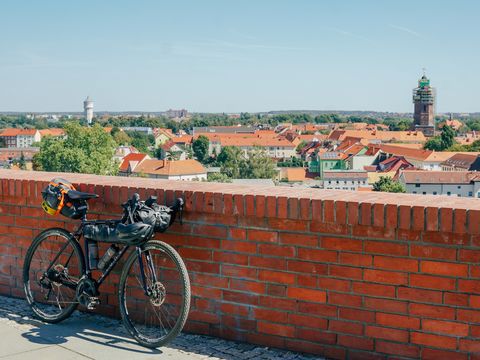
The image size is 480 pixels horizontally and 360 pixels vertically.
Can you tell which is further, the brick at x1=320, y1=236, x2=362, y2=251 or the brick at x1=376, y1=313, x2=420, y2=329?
the brick at x1=320, y1=236, x2=362, y2=251

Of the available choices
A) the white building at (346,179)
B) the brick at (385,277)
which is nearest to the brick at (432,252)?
the brick at (385,277)

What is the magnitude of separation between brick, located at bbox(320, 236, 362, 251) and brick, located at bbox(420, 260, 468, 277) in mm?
336

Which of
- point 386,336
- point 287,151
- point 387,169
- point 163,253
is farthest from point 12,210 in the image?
point 287,151

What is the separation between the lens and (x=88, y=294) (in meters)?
4.15

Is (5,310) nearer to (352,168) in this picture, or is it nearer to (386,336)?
(386,336)

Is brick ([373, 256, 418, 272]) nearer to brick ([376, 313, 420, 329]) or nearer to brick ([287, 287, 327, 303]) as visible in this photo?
brick ([376, 313, 420, 329])

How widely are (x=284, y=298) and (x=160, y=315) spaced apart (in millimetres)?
832

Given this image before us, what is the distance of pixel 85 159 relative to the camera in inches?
2501

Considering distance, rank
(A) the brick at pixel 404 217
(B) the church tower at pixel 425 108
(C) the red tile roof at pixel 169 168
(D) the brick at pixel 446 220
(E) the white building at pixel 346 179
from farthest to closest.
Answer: (B) the church tower at pixel 425 108, (E) the white building at pixel 346 179, (C) the red tile roof at pixel 169 168, (A) the brick at pixel 404 217, (D) the brick at pixel 446 220

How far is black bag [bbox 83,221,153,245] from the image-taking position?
372 cm

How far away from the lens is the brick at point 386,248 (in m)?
3.38

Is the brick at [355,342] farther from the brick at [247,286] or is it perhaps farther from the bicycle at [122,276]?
the bicycle at [122,276]

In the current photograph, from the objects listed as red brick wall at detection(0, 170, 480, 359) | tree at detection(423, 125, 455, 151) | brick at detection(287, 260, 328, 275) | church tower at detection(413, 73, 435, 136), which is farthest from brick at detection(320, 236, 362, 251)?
church tower at detection(413, 73, 435, 136)

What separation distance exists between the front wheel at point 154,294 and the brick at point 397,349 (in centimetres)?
100
